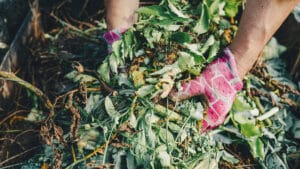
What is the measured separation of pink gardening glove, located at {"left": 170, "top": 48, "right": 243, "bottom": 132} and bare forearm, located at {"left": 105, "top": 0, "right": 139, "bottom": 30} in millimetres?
250

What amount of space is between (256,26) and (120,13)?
38 cm

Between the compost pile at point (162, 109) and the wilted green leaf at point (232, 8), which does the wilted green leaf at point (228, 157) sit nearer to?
the compost pile at point (162, 109)

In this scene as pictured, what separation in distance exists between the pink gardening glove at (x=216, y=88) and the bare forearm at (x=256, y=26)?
0.03 metres

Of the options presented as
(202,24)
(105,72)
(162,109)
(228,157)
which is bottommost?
(228,157)

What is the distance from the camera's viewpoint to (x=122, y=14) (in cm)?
120

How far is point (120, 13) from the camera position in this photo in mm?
1192

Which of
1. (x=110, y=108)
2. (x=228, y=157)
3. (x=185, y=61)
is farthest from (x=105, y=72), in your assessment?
(x=228, y=157)

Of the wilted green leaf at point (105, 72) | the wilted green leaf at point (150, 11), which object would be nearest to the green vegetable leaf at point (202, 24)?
the wilted green leaf at point (150, 11)

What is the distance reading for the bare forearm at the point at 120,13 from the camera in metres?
1.18

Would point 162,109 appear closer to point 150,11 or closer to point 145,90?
point 145,90

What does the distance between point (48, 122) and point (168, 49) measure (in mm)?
398

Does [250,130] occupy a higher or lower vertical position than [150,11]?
lower

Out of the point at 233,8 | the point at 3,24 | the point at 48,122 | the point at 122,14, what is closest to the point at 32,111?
the point at 48,122

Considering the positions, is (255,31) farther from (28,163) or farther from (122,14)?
(28,163)
